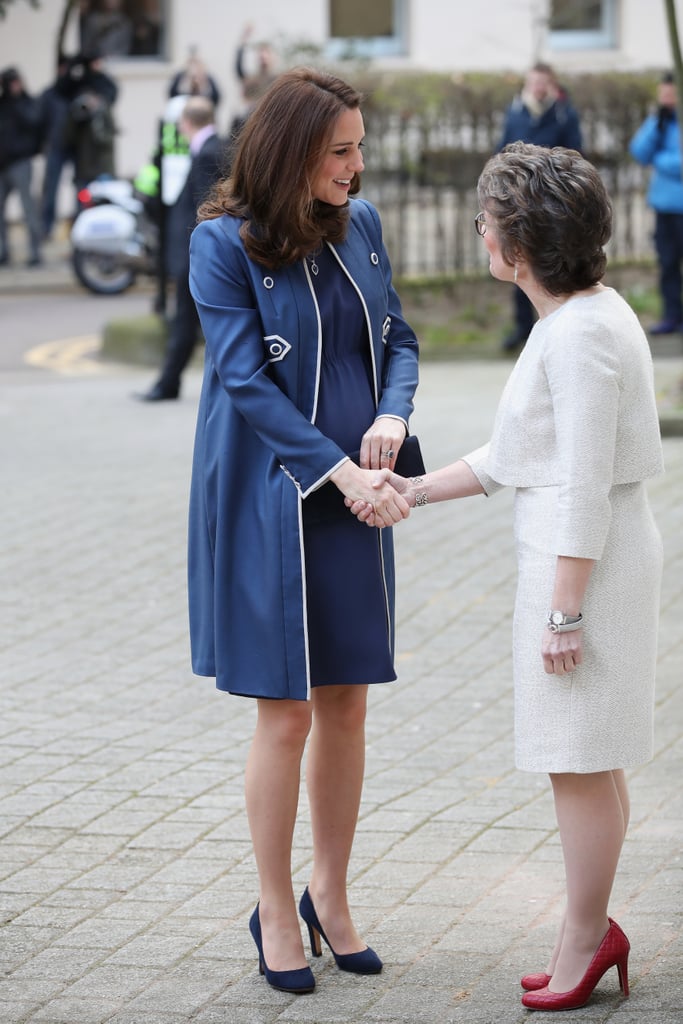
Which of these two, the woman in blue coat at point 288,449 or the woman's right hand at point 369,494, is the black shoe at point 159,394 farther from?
the woman's right hand at point 369,494

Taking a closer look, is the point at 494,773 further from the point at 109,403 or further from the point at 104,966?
the point at 109,403

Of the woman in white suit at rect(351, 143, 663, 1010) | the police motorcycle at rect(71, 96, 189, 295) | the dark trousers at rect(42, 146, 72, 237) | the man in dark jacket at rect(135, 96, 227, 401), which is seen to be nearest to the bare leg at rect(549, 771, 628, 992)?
the woman in white suit at rect(351, 143, 663, 1010)

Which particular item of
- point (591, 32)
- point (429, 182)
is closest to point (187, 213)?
point (429, 182)

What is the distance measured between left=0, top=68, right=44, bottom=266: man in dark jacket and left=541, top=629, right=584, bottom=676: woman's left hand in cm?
1715

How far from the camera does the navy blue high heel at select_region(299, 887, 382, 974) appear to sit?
3713mm

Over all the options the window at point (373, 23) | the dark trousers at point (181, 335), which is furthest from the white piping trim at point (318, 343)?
the window at point (373, 23)

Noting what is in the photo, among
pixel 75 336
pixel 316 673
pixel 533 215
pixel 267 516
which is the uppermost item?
pixel 533 215

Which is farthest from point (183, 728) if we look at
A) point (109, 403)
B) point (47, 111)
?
point (47, 111)

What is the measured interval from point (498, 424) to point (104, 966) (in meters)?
1.47

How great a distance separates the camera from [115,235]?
1755cm

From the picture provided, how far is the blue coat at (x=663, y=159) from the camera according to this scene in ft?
42.5

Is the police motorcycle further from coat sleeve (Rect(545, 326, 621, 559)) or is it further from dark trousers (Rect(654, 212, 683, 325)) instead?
coat sleeve (Rect(545, 326, 621, 559))

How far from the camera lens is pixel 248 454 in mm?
3547

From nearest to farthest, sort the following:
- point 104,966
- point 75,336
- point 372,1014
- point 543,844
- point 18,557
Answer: point 372,1014
point 104,966
point 543,844
point 18,557
point 75,336
